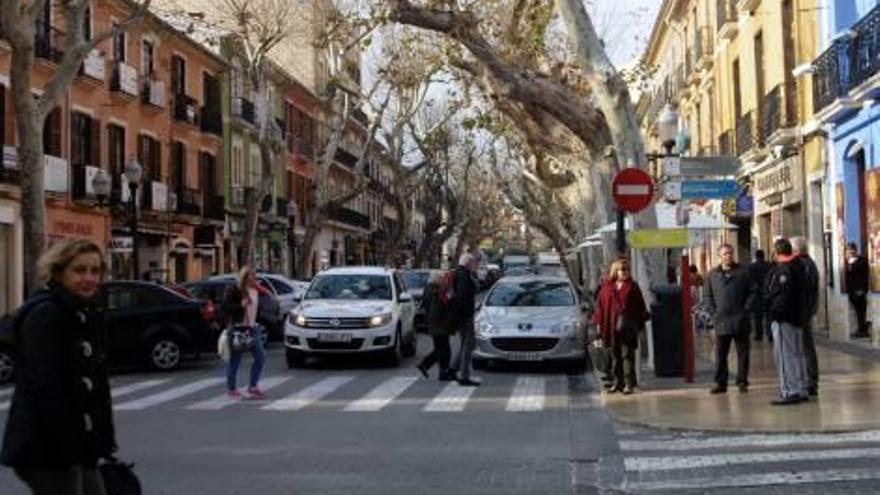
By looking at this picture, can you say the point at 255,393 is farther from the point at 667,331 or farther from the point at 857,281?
the point at 857,281

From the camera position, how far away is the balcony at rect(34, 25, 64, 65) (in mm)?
28891

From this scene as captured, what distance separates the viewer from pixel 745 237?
107 ft

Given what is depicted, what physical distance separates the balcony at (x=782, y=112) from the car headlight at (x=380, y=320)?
10409 millimetres

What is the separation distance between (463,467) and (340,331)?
9178 millimetres

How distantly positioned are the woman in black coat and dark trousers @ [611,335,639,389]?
10.1 meters

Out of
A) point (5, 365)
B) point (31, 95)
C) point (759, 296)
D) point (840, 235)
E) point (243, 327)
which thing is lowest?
point (5, 365)

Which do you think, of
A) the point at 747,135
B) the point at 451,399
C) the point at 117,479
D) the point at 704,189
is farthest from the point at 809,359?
the point at 747,135

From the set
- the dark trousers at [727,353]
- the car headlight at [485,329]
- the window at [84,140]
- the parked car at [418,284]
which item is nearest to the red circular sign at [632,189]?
the dark trousers at [727,353]

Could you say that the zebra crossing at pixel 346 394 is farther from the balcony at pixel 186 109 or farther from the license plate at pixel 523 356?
the balcony at pixel 186 109

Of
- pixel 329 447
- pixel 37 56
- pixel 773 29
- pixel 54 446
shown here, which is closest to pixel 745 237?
pixel 773 29

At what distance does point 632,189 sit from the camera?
1534 centimetres

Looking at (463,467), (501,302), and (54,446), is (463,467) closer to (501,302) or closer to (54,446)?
(54,446)

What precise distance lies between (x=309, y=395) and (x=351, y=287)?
5.02 metres

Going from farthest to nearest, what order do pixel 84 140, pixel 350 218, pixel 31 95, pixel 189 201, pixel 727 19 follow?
pixel 350 218 < pixel 189 201 < pixel 84 140 < pixel 727 19 < pixel 31 95
